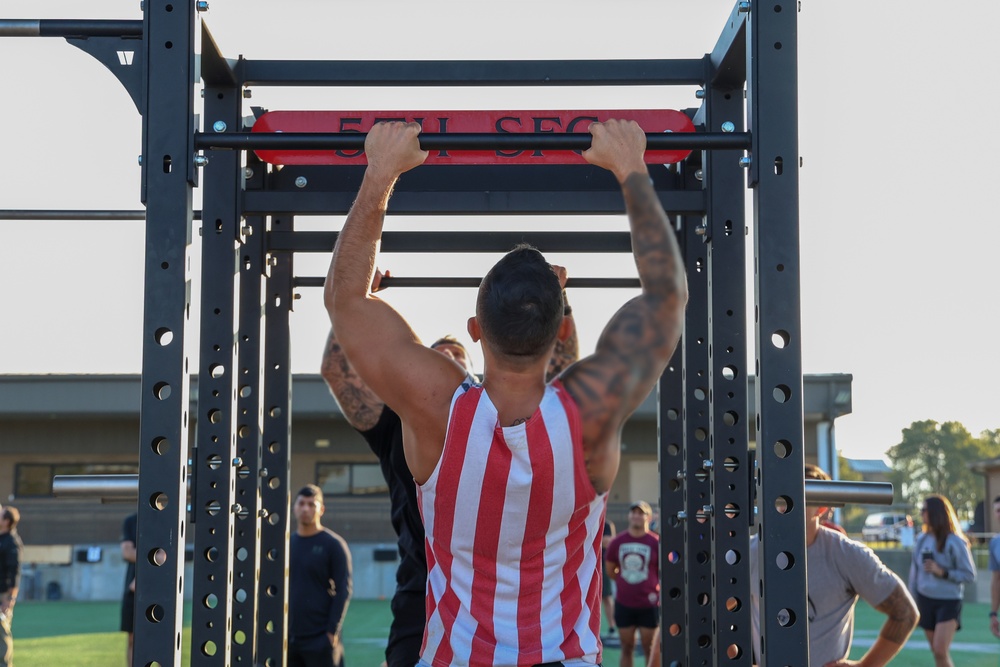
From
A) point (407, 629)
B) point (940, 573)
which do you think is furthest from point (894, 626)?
point (940, 573)

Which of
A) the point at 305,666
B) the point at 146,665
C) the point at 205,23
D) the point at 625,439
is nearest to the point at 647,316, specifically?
the point at 146,665

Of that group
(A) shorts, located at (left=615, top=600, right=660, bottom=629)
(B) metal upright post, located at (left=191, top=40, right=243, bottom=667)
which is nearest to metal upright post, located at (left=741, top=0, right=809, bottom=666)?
(B) metal upright post, located at (left=191, top=40, right=243, bottom=667)

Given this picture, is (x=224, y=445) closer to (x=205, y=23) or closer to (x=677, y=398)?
(x=205, y=23)

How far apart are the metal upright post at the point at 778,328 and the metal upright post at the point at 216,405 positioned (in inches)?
72.3

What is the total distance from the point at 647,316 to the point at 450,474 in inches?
21.2

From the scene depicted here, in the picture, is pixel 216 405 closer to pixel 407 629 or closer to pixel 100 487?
pixel 100 487

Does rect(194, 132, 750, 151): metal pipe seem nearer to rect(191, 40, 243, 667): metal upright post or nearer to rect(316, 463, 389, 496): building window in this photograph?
rect(191, 40, 243, 667): metal upright post

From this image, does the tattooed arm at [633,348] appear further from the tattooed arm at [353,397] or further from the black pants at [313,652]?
the black pants at [313,652]

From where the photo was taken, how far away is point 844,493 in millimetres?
3256

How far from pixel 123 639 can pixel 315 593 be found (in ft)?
25.3

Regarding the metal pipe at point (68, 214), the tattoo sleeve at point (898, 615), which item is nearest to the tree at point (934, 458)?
the tattoo sleeve at point (898, 615)

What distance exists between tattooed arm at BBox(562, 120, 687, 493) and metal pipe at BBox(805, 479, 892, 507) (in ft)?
3.47

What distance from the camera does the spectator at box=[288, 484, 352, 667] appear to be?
7.54 m

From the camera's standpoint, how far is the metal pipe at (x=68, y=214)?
3.91 m
